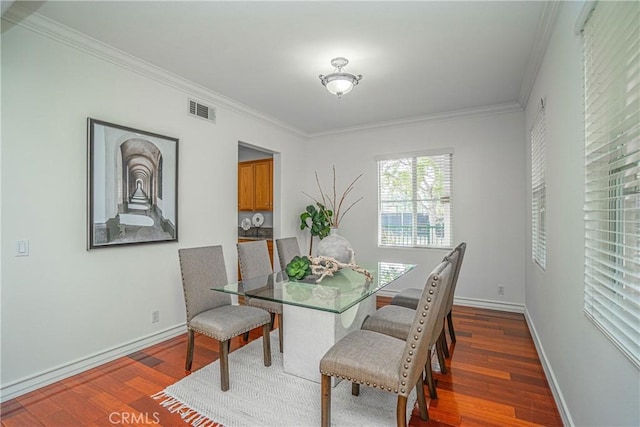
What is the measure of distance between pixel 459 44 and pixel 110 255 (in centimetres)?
347

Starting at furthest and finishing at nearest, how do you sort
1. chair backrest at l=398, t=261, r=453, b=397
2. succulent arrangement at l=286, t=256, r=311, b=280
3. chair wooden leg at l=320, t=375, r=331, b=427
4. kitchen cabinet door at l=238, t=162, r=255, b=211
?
kitchen cabinet door at l=238, t=162, r=255, b=211
succulent arrangement at l=286, t=256, r=311, b=280
chair wooden leg at l=320, t=375, r=331, b=427
chair backrest at l=398, t=261, r=453, b=397

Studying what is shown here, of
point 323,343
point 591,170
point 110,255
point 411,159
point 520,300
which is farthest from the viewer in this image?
point 411,159

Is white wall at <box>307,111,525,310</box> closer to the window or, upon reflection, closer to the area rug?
the window

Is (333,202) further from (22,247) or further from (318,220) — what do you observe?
(22,247)

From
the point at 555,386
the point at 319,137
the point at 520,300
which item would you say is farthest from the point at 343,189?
the point at 555,386

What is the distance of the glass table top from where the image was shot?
2.01 m

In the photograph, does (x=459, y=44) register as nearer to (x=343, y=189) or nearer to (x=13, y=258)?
(x=343, y=189)

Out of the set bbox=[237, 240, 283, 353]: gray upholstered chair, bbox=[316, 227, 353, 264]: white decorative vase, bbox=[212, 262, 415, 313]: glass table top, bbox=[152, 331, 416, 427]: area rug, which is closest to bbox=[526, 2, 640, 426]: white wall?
bbox=[152, 331, 416, 427]: area rug

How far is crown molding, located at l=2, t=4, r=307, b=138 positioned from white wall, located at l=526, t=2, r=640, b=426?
3261 millimetres

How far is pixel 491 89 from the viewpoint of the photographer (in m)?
3.63

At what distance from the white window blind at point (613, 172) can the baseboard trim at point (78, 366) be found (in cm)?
340

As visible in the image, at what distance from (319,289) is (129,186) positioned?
77.5 inches

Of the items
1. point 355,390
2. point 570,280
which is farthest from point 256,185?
point 570,280

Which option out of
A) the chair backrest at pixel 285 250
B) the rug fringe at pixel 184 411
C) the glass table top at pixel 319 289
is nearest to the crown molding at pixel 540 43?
the glass table top at pixel 319 289
